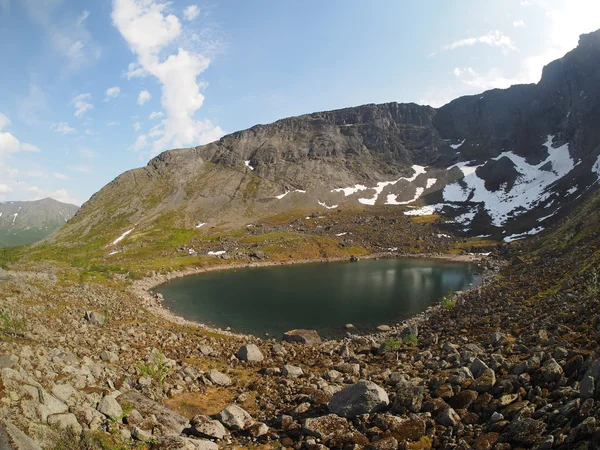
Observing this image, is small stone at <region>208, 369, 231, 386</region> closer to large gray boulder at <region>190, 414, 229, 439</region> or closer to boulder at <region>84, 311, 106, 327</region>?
large gray boulder at <region>190, 414, 229, 439</region>

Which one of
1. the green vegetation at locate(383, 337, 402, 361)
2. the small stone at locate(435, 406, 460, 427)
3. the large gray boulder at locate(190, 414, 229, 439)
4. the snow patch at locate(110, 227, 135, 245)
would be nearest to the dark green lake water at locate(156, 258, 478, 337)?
the green vegetation at locate(383, 337, 402, 361)

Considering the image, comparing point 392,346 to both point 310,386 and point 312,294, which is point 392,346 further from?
point 312,294

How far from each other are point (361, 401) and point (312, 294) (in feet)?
154

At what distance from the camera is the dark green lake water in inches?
1807

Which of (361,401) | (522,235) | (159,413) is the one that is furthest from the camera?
(522,235)

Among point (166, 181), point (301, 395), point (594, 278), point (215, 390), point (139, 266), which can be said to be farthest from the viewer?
point (166, 181)

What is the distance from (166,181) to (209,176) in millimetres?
23428

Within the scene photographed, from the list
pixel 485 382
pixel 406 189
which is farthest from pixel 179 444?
pixel 406 189

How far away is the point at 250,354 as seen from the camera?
91.9 feet

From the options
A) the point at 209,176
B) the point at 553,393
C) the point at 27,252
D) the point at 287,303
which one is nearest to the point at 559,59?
the point at 209,176

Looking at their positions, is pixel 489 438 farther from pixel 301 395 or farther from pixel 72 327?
pixel 72 327

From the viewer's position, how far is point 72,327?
28.0 metres

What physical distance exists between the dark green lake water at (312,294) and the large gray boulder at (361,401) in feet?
82.8

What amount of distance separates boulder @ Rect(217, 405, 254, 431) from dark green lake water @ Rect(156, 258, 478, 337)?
2536 cm
